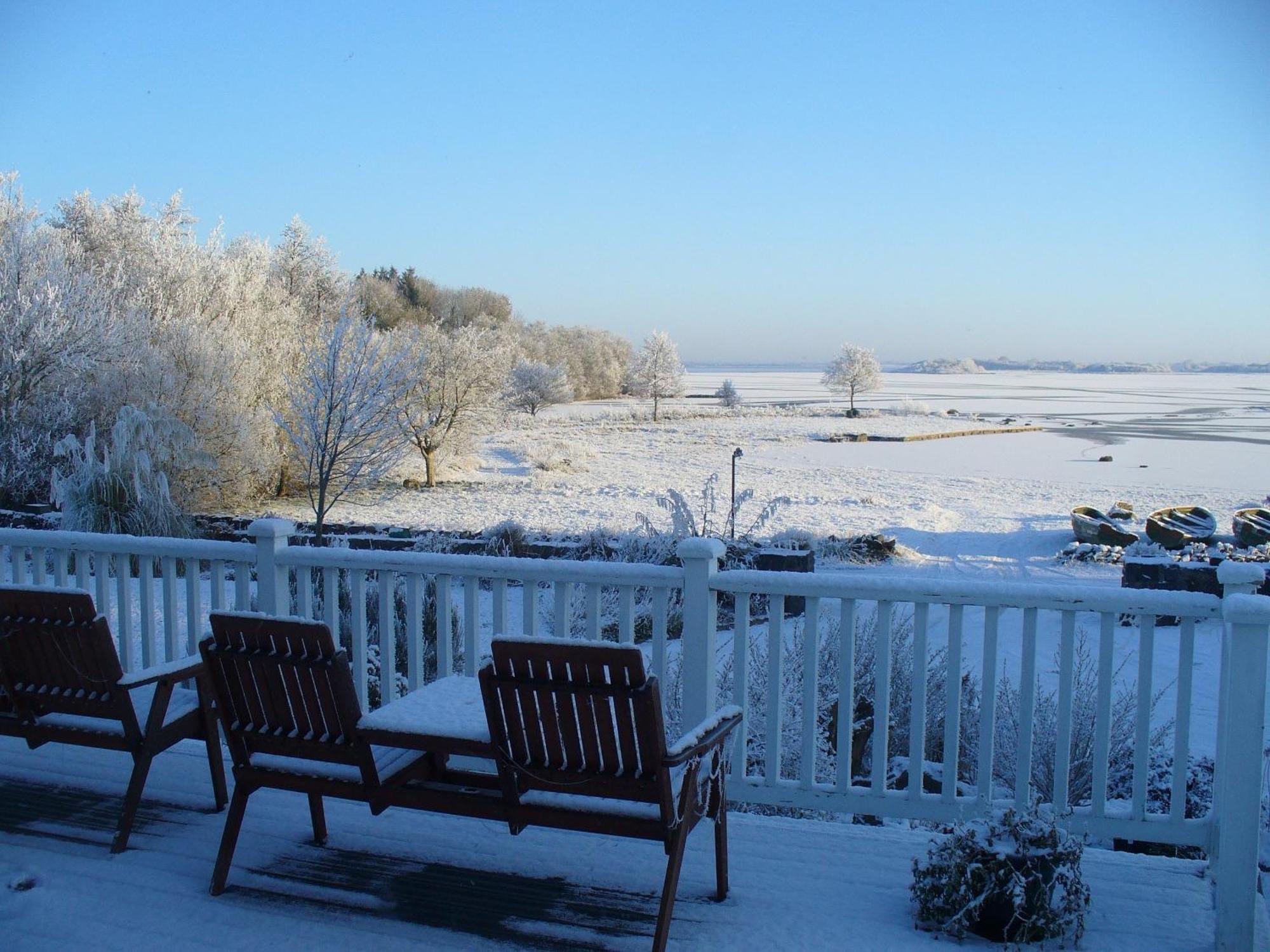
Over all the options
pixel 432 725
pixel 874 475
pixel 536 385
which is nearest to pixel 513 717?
pixel 432 725

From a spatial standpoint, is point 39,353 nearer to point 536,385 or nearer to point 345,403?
point 345,403

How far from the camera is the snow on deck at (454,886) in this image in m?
2.68

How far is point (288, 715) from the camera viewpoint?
2.79 m

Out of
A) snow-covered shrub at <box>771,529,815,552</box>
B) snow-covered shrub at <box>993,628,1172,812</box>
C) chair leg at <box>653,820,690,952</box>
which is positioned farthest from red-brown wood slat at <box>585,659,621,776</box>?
snow-covered shrub at <box>771,529,815,552</box>

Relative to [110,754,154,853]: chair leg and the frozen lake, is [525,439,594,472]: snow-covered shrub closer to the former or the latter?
the frozen lake

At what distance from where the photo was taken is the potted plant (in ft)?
8.50

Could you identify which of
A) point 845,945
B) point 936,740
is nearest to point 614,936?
point 845,945

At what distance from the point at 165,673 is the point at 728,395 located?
64.1m

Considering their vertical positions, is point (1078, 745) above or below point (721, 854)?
below

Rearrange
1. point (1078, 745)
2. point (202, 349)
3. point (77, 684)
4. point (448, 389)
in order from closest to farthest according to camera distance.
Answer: point (77, 684) < point (1078, 745) < point (202, 349) < point (448, 389)

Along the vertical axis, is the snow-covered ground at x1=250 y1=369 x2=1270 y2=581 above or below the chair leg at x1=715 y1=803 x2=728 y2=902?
below

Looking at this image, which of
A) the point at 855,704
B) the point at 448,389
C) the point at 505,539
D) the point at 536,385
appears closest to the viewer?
the point at 855,704

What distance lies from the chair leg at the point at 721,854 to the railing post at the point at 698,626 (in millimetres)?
583

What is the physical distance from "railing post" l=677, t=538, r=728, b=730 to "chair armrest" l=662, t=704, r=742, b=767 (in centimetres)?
61
